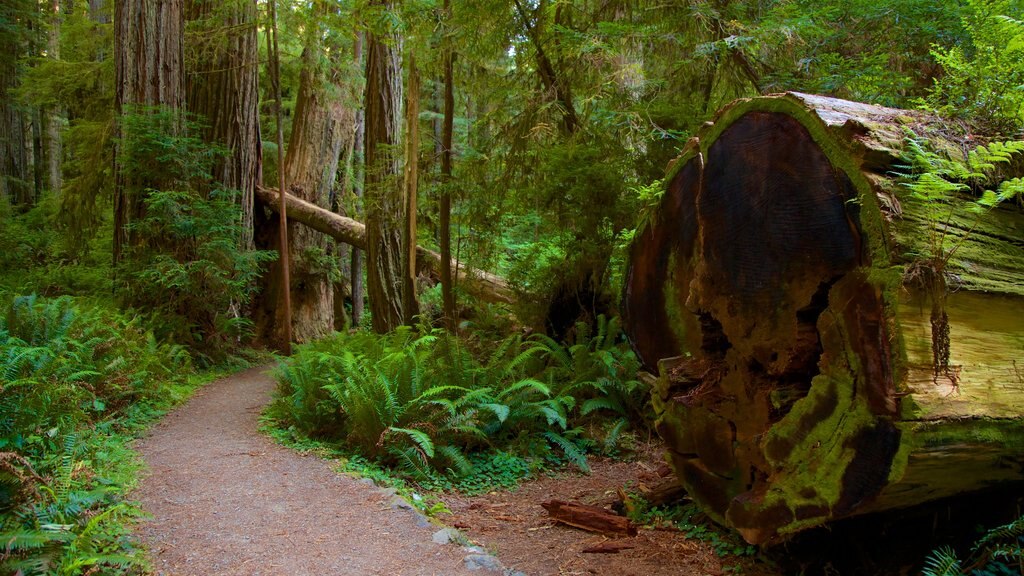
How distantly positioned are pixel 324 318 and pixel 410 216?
19.3ft

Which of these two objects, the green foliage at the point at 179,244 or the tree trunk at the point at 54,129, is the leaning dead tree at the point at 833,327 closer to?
the green foliage at the point at 179,244

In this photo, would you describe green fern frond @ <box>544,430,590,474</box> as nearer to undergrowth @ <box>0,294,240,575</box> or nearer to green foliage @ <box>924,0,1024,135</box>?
undergrowth @ <box>0,294,240,575</box>

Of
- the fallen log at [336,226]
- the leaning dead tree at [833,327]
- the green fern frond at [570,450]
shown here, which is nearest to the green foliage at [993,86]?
the leaning dead tree at [833,327]

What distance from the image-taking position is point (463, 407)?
6.01 meters

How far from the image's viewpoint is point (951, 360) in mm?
2816

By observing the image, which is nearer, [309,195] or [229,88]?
[229,88]

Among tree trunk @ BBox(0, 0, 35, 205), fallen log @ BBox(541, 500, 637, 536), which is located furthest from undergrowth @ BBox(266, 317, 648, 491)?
tree trunk @ BBox(0, 0, 35, 205)

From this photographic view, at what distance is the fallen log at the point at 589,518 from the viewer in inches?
173

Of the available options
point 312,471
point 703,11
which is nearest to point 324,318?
point 312,471

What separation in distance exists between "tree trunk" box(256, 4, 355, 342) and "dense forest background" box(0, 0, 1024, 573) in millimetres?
51

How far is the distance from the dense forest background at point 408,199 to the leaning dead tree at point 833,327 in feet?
2.75

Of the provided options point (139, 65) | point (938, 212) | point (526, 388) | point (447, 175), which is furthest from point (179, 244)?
point (938, 212)

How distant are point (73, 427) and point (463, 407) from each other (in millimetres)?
3189

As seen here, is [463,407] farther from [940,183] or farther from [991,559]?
[940,183]
